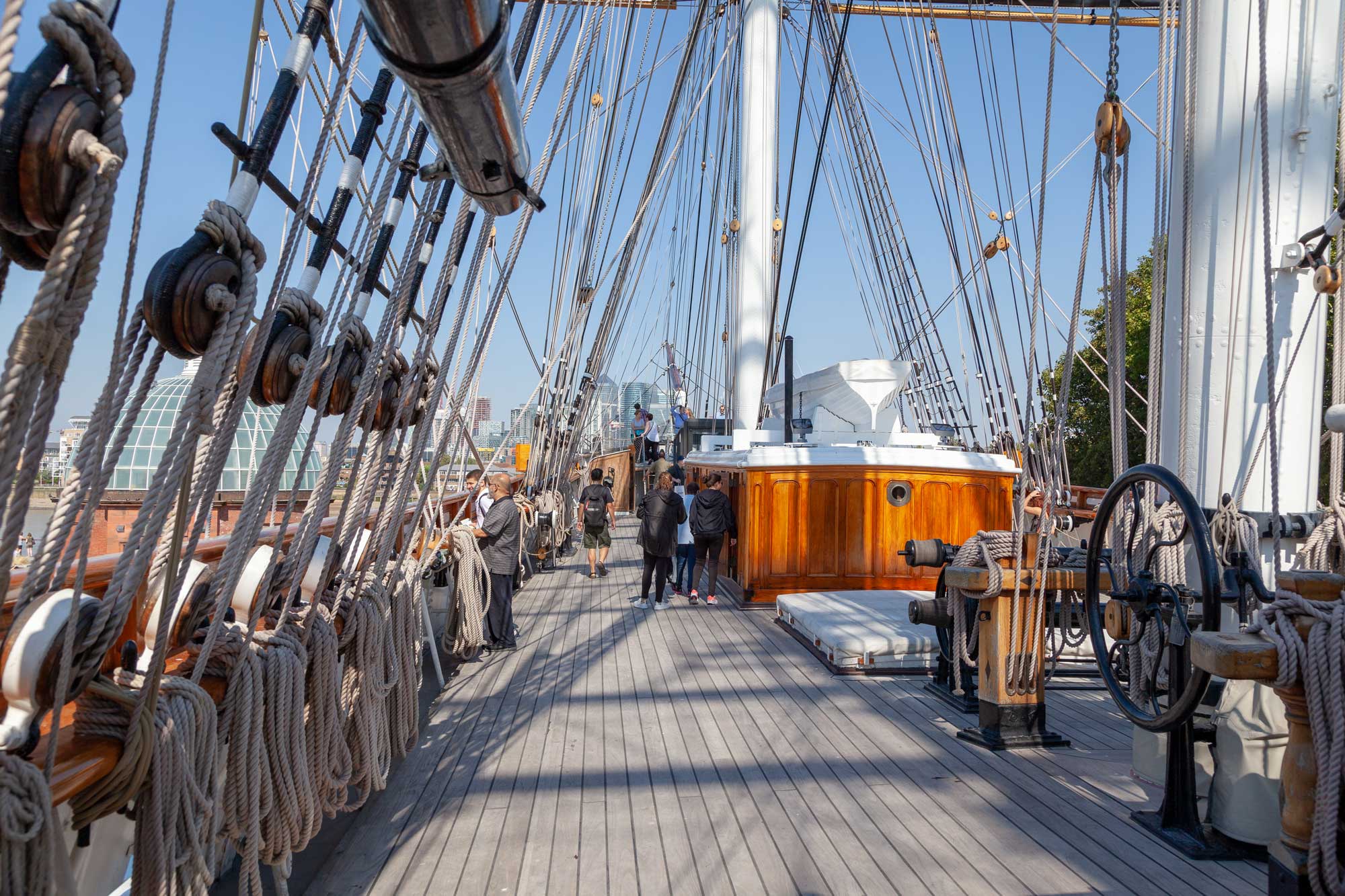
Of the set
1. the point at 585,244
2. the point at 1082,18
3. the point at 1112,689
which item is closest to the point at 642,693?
the point at 1112,689

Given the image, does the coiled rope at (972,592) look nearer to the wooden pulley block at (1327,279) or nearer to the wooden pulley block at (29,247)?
the wooden pulley block at (1327,279)

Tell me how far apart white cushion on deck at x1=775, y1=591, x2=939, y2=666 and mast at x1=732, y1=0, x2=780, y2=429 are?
422cm

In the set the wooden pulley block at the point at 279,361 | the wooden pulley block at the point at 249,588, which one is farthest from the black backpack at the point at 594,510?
the wooden pulley block at the point at 279,361

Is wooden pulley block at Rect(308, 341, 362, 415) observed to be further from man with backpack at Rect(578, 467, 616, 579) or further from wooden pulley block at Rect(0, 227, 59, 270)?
man with backpack at Rect(578, 467, 616, 579)

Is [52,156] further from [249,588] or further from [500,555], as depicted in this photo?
[500,555]

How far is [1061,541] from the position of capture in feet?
32.0

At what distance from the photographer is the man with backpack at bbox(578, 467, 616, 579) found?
9125 millimetres

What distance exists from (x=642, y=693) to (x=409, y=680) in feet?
5.48

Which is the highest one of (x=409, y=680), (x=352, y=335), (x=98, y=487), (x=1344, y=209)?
(x=1344, y=209)

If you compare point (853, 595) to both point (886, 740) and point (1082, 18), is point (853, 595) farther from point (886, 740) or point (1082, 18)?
point (1082, 18)

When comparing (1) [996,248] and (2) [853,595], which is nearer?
(2) [853,595]

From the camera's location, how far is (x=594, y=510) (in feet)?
30.2

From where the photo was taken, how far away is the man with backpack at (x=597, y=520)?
29.9 ft

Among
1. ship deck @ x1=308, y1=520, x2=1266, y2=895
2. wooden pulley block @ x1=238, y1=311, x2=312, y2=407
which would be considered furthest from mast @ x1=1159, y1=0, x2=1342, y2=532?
wooden pulley block @ x1=238, y1=311, x2=312, y2=407
